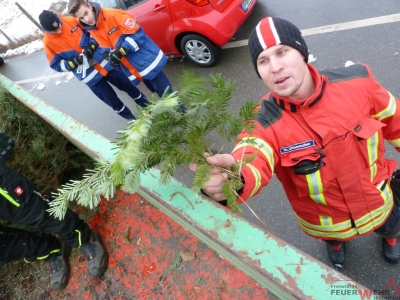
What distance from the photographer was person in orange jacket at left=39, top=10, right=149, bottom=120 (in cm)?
321

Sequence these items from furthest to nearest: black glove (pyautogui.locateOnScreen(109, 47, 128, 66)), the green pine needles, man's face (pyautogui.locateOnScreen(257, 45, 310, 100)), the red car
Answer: the red car, black glove (pyautogui.locateOnScreen(109, 47, 128, 66)), man's face (pyautogui.locateOnScreen(257, 45, 310, 100)), the green pine needles

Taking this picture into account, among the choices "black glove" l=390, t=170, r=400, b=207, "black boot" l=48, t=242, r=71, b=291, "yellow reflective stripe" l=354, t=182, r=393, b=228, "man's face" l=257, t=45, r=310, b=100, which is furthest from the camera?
"black boot" l=48, t=242, r=71, b=291

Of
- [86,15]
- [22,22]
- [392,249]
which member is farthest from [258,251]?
[22,22]

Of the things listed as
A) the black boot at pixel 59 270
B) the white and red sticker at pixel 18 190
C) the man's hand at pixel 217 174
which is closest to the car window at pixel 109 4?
the white and red sticker at pixel 18 190

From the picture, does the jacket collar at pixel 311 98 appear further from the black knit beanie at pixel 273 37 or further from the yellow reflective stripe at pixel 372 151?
the yellow reflective stripe at pixel 372 151

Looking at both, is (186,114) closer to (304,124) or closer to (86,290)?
(304,124)

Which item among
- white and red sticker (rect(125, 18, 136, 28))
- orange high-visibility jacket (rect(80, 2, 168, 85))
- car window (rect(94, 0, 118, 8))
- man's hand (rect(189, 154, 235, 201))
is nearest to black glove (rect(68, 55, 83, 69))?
orange high-visibility jacket (rect(80, 2, 168, 85))

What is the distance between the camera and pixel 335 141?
1481mm

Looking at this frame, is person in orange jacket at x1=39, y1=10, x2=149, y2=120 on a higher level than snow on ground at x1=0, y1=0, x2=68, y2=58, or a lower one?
higher

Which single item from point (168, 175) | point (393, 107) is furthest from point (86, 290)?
point (393, 107)

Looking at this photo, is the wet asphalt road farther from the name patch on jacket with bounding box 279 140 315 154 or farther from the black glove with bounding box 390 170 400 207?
the name patch on jacket with bounding box 279 140 315 154

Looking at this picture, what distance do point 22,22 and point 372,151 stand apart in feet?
43.6

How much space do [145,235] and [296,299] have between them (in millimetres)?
1188

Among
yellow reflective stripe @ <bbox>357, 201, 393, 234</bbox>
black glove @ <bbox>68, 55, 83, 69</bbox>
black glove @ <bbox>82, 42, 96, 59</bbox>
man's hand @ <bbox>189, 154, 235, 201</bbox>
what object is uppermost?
man's hand @ <bbox>189, 154, 235, 201</bbox>
